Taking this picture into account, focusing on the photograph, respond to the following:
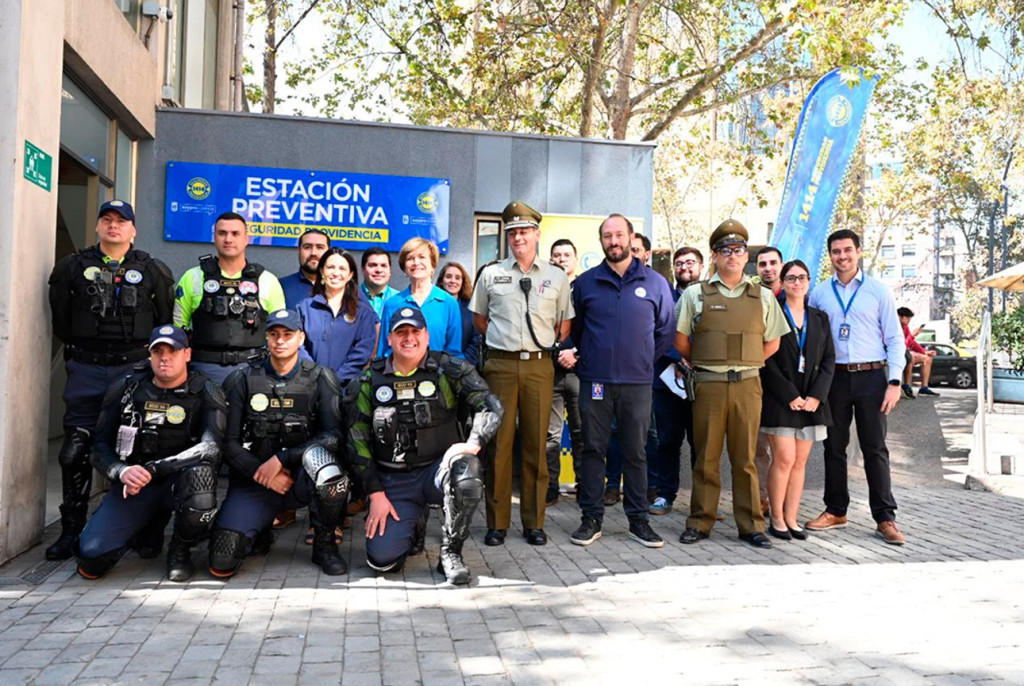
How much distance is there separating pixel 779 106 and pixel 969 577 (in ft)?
47.0

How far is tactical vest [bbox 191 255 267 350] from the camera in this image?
247 inches

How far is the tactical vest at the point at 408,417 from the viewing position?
5.57 meters

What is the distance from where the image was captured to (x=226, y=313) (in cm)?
629

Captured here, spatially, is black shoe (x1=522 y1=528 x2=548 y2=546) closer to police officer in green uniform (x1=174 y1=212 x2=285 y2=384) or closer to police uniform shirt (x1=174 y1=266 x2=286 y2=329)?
police officer in green uniform (x1=174 y1=212 x2=285 y2=384)

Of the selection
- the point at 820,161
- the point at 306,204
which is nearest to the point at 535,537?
the point at 306,204

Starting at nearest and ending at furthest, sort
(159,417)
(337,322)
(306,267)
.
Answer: (159,417) → (337,322) → (306,267)

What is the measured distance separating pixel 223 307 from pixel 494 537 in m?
2.34

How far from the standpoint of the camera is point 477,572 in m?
5.57

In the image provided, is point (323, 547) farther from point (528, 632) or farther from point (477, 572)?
point (528, 632)

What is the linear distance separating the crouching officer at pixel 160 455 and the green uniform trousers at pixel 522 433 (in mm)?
1806

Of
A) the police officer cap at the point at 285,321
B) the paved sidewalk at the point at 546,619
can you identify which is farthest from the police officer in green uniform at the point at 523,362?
the police officer cap at the point at 285,321

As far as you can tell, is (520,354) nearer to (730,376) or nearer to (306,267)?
(730,376)

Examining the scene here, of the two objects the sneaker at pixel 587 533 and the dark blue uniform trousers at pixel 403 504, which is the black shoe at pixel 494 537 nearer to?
the sneaker at pixel 587 533

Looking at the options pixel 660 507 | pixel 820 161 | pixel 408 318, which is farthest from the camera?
pixel 820 161
